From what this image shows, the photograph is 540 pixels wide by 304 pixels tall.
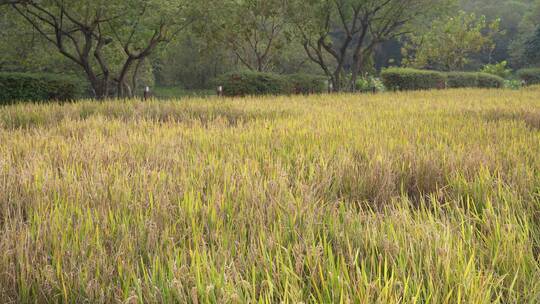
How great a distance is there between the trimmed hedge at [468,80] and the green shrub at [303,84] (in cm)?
1037

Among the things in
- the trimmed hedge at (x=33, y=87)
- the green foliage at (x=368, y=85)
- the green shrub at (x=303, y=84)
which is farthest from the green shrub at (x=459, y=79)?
the trimmed hedge at (x=33, y=87)

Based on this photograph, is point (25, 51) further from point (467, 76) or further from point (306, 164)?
point (467, 76)

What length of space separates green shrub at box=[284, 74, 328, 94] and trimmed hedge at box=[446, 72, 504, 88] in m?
10.4

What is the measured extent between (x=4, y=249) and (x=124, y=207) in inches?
20.9

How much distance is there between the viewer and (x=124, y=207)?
6.16 ft

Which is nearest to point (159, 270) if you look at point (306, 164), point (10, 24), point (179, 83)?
point (306, 164)

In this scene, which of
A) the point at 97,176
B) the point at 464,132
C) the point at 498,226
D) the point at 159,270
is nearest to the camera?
the point at 159,270

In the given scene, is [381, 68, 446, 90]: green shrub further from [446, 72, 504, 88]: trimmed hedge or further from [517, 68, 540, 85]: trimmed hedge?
[517, 68, 540, 85]: trimmed hedge

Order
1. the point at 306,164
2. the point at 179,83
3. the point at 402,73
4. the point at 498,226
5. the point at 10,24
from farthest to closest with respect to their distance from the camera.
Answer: the point at 179,83 → the point at 402,73 → the point at 10,24 → the point at 306,164 → the point at 498,226

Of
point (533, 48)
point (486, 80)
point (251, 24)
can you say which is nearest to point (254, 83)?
point (251, 24)

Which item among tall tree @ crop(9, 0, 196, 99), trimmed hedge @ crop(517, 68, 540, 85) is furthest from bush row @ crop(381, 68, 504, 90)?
tall tree @ crop(9, 0, 196, 99)

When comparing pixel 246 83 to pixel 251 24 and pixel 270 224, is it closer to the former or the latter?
pixel 251 24

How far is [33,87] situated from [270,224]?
41.5 ft

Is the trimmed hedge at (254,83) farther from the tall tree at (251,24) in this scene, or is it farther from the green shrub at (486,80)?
the green shrub at (486,80)
